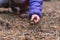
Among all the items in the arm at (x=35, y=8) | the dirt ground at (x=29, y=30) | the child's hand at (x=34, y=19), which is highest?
the arm at (x=35, y=8)

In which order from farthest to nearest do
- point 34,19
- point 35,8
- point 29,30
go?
point 35,8
point 34,19
point 29,30

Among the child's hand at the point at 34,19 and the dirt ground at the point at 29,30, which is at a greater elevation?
the child's hand at the point at 34,19

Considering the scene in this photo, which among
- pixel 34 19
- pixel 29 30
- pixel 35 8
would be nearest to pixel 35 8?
pixel 35 8

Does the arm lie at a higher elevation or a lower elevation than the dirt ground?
higher

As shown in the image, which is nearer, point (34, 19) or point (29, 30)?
point (29, 30)

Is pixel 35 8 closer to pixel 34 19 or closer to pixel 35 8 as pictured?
pixel 35 8

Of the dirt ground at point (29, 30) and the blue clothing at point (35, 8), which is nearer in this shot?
the dirt ground at point (29, 30)

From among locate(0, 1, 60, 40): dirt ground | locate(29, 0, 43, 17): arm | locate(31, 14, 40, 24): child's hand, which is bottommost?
locate(0, 1, 60, 40): dirt ground

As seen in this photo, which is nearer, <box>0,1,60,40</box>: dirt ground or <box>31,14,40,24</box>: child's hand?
<box>0,1,60,40</box>: dirt ground

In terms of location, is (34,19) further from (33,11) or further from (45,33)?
(45,33)

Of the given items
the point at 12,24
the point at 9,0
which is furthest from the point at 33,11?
the point at 9,0

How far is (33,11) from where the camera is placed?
1738 millimetres

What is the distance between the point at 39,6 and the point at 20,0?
403 mm

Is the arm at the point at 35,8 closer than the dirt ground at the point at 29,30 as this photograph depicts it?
No
